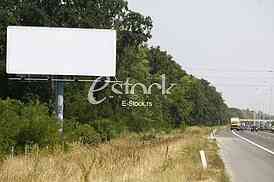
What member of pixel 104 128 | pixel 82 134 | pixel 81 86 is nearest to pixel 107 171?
pixel 82 134

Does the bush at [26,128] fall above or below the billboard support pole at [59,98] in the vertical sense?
below

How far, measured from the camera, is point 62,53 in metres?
44.0

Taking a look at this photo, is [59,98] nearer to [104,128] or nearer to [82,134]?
[82,134]

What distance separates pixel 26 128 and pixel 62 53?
12.0m

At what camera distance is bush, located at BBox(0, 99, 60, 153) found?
1227 inches

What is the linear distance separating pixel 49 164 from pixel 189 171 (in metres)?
4.77

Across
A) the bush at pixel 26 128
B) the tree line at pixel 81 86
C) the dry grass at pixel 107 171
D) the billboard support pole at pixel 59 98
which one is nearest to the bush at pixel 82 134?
the tree line at pixel 81 86

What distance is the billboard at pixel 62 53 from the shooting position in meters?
43.6

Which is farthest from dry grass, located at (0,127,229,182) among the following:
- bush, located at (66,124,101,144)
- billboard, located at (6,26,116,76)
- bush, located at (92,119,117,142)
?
bush, located at (92,119,117,142)

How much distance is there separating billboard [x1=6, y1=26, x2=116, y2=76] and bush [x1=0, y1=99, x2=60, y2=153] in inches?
334

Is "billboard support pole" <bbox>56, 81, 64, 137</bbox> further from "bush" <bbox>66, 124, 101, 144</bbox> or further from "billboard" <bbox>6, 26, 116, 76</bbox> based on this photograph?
"billboard" <bbox>6, 26, 116, 76</bbox>

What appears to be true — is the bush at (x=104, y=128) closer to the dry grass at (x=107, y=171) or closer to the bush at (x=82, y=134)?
the bush at (x=82, y=134)

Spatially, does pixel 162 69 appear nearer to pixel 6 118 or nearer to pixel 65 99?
pixel 65 99

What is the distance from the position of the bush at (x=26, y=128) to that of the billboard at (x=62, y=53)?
27.8 feet
